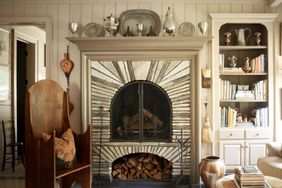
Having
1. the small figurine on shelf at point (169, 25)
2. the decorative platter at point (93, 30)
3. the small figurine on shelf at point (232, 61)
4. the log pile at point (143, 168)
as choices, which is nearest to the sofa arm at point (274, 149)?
the small figurine on shelf at point (232, 61)

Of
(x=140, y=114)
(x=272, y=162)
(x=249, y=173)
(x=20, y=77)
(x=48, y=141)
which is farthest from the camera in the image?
(x=20, y=77)

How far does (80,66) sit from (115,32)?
635 millimetres

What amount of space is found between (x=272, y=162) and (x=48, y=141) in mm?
2357

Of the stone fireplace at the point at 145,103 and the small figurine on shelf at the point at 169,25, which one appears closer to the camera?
the small figurine on shelf at the point at 169,25

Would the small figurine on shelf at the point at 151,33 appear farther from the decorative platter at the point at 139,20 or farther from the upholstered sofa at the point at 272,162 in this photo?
the upholstered sofa at the point at 272,162

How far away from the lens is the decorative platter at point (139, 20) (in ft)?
14.1

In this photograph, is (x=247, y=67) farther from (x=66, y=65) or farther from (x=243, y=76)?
(x=66, y=65)

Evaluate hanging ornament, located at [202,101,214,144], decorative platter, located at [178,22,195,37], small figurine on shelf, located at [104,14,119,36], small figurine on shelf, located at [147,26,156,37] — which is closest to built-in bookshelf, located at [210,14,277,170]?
hanging ornament, located at [202,101,214,144]

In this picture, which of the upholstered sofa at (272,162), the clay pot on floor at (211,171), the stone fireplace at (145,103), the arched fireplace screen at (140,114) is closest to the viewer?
the upholstered sofa at (272,162)

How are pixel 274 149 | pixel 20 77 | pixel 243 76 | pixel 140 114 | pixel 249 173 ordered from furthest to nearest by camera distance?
pixel 20 77, pixel 243 76, pixel 140 114, pixel 274 149, pixel 249 173

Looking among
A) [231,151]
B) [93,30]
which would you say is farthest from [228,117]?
[93,30]

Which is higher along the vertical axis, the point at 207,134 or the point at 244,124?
the point at 244,124

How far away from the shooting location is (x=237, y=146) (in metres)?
4.28

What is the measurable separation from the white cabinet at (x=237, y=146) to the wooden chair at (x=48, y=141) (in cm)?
175
